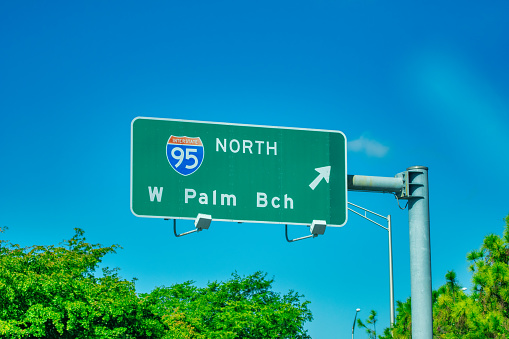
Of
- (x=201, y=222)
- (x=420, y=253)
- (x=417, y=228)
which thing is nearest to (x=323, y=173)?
(x=417, y=228)

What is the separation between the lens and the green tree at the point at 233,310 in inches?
1497

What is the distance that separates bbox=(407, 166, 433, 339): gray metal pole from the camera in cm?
873

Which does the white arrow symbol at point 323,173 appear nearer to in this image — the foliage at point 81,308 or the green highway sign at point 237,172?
the green highway sign at point 237,172

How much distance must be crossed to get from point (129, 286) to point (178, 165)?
59.0 feet

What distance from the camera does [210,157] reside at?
880 centimetres

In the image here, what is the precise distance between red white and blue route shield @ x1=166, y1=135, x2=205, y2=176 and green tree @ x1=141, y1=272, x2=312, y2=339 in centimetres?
2674

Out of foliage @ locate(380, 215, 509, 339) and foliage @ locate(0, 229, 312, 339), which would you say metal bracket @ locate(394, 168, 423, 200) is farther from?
foliage @ locate(0, 229, 312, 339)

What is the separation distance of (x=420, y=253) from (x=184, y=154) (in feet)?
10.6

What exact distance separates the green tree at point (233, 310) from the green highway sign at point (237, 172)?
86.9 feet

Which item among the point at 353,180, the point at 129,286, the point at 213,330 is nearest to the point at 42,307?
the point at 129,286

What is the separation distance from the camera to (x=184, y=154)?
8.77 meters

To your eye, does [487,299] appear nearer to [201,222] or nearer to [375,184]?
[375,184]

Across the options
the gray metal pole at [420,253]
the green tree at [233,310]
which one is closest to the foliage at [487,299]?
the gray metal pole at [420,253]

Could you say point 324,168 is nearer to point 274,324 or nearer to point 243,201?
point 243,201
